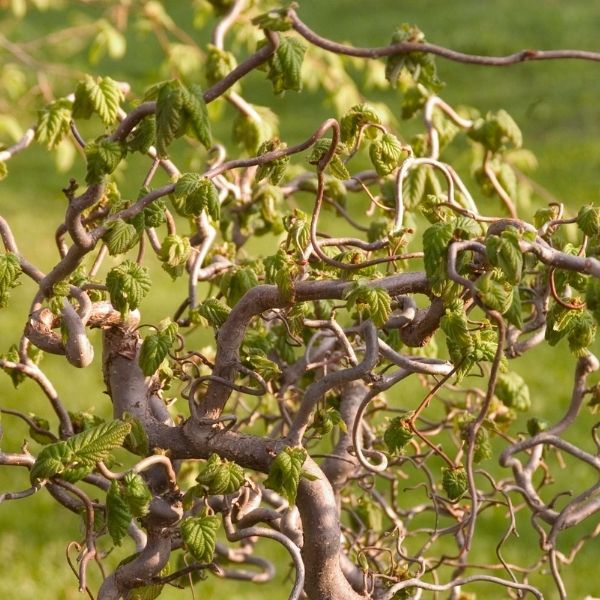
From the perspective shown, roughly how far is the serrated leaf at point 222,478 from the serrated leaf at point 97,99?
75 cm

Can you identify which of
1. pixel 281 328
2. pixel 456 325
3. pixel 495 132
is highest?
pixel 456 325

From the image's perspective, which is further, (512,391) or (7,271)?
(512,391)

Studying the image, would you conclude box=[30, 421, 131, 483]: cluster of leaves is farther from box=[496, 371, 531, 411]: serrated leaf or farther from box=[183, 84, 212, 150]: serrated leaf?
box=[496, 371, 531, 411]: serrated leaf

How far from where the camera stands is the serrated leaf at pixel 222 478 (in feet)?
6.64

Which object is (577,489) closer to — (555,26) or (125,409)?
(125,409)

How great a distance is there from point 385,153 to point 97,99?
23.8 inches

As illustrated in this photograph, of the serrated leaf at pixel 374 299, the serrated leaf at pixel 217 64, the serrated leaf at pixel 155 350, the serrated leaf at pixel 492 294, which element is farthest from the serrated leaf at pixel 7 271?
the serrated leaf at pixel 217 64

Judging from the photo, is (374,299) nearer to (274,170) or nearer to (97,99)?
(274,170)

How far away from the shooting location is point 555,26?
14.2 m

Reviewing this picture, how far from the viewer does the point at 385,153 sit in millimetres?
2268

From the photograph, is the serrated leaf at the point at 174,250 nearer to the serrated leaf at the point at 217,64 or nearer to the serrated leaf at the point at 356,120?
the serrated leaf at the point at 356,120

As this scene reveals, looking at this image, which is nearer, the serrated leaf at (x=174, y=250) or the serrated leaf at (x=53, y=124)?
the serrated leaf at (x=174, y=250)

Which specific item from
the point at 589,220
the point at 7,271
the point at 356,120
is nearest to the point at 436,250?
the point at 589,220

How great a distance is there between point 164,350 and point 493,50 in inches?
473
